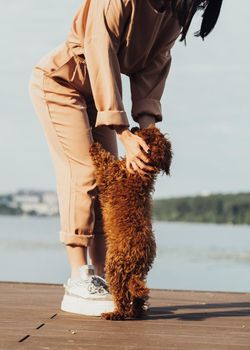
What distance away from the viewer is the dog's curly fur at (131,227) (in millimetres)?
2998

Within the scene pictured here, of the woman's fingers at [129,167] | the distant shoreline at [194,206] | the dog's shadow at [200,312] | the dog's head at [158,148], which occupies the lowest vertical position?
the distant shoreline at [194,206]

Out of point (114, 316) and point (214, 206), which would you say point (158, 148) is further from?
point (214, 206)

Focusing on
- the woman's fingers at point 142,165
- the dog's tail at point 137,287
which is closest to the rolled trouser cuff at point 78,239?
the dog's tail at point 137,287

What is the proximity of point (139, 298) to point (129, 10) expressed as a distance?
1.11 meters

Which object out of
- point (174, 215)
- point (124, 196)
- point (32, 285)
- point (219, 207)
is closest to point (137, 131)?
point (124, 196)

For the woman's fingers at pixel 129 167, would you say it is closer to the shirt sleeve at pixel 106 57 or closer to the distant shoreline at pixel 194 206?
the shirt sleeve at pixel 106 57

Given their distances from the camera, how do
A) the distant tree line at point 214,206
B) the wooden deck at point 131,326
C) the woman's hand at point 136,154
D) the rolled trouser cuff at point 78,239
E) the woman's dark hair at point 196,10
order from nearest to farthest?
the wooden deck at point 131,326 < the woman's hand at point 136,154 < the woman's dark hair at point 196,10 < the rolled trouser cuff at point 78,239 < the distant tree line at point 214,206

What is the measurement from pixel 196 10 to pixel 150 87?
384mm

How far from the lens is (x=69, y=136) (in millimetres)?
3324

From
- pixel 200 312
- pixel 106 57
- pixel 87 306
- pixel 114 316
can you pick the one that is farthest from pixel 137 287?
pixel 106 57

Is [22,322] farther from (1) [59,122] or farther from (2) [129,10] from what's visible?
(2) [129,10]

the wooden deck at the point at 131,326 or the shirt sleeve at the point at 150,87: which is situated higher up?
the shirt sleeve at the point at 150,87

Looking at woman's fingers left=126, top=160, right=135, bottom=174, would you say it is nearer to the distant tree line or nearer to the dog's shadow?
the dog's shadow

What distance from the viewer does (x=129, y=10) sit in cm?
311
